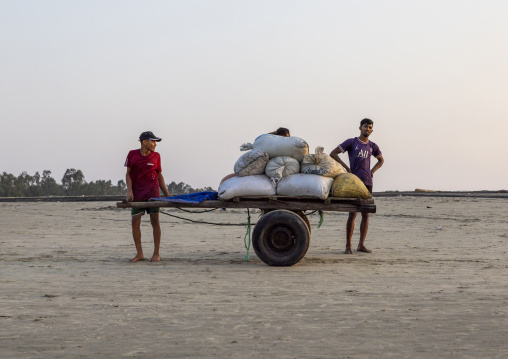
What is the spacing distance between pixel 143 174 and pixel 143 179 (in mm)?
66

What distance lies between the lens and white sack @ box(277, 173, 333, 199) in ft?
27.4

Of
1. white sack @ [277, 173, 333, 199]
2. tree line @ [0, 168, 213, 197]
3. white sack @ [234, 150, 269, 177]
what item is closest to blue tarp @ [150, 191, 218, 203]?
white sack @ [234, 150, 269, 177]

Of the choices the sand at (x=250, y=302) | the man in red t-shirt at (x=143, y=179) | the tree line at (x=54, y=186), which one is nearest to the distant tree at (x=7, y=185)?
the tree line at (x=54, y=186)

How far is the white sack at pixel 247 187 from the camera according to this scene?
27.6 feet

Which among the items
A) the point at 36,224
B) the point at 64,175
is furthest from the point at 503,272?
the point at 64,175

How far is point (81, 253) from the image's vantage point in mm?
10102

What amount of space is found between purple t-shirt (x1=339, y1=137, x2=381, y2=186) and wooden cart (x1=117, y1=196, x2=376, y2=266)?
60.7 inches

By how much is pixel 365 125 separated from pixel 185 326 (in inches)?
231

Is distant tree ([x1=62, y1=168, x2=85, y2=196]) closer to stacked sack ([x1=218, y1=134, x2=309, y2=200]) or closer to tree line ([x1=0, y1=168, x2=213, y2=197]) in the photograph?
tree line ([x1=0, y1=168, x2=213, y2=197])

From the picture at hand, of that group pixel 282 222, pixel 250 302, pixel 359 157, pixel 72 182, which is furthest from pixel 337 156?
pixel 72 182

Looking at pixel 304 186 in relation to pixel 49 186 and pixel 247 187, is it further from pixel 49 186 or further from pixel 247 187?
pixel 49 186

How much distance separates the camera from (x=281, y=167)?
8.51 meters

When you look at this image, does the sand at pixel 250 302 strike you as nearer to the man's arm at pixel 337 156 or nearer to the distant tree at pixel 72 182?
the man's arm at pixel 337 156

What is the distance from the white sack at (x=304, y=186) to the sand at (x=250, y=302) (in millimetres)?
881
